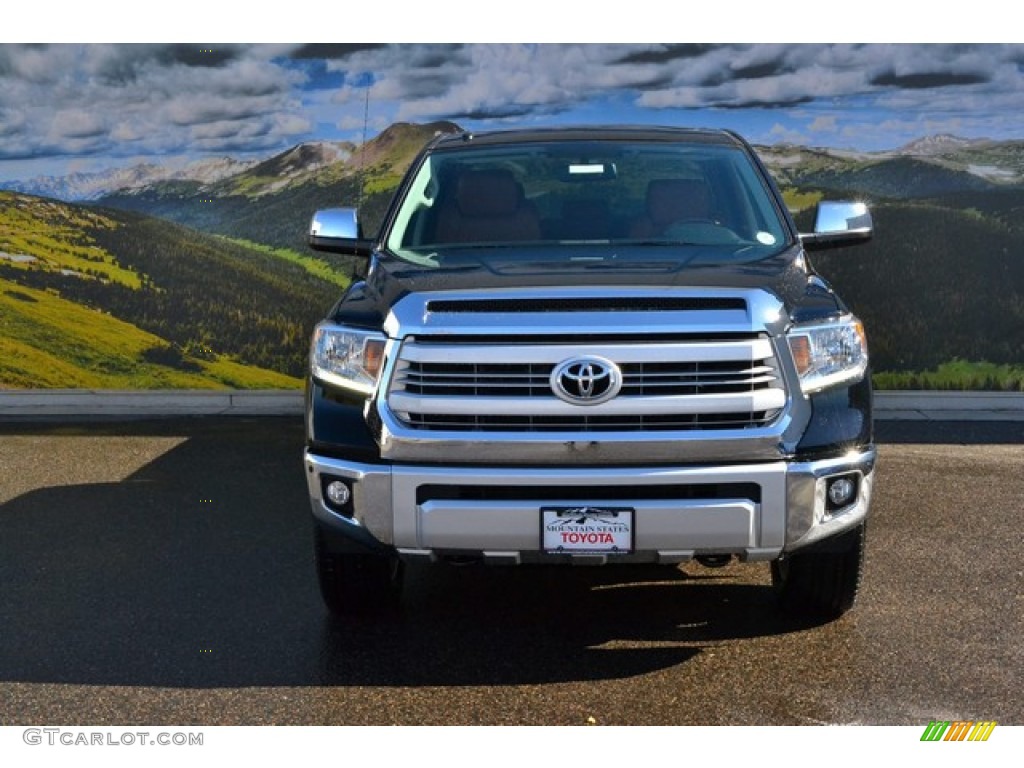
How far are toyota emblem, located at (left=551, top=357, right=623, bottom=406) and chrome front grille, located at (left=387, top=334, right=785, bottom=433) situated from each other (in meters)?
0.02

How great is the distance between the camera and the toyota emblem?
525 cm

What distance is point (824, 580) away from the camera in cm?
587

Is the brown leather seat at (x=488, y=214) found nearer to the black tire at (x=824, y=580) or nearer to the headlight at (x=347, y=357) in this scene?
the headlight at (x=347, y=357)

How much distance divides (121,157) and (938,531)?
789 cm

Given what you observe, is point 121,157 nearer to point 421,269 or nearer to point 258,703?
point 421,269

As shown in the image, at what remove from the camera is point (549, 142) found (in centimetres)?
721

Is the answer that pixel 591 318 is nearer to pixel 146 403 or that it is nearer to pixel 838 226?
pixel 838 226

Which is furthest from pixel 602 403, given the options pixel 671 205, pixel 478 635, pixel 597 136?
pixel 597 136

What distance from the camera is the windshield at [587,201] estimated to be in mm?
6523

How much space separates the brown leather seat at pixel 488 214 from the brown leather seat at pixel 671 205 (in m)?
0.46

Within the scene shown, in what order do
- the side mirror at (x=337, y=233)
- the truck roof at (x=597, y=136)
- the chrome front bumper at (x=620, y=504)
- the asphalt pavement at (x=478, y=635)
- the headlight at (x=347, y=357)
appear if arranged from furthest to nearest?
the truck roof at (x=597, y=136)
the side mirror at (x=337, y=233)
the headlight at (x=347, y=357)
the chrome front bumper at (x=620, y=504)
the asphalt pavement at (x=478, y=635)

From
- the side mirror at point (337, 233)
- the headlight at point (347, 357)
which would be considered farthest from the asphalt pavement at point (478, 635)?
the side mirror at point (337, 233)

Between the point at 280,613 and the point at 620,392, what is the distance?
1.79 metres

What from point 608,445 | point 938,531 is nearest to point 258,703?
point 608,445
